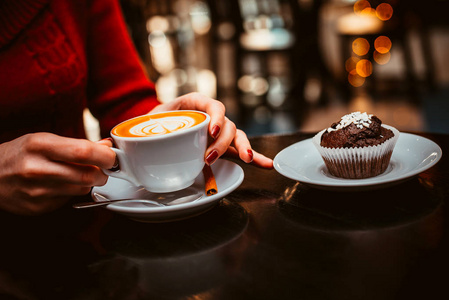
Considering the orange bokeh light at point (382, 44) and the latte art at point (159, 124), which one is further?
the orange bokeh light at point (382, 44)

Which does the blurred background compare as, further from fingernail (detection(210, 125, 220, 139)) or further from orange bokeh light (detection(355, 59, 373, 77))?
fingernail (detection(210, 125, 220, 139))

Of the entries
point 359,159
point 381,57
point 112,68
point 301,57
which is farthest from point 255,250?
point 381,57

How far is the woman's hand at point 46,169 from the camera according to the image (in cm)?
52

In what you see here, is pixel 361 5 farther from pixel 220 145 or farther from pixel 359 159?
pixel 220 145

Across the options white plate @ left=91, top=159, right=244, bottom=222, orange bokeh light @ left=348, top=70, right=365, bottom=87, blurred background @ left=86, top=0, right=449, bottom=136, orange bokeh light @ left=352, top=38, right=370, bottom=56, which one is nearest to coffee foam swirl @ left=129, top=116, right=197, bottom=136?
white plate @ left=91, top=159, right=244, bottom=222

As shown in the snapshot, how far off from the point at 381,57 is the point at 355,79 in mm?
326

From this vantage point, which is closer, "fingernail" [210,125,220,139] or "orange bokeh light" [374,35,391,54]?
"fingernail" [210,125,220,139]

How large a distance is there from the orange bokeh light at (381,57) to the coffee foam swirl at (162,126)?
3.64m

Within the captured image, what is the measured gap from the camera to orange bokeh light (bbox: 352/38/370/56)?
12.4 ft

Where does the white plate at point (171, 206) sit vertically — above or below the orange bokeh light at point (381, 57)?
above

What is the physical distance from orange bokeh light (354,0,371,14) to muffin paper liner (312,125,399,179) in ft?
11.2

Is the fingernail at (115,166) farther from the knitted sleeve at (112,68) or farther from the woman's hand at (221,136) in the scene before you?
the knitted sleeve at (112,68)

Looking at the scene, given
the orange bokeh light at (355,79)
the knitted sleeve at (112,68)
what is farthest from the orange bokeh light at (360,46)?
the knitted sleeve at (112,68)

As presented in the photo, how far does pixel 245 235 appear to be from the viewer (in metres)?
0.50
